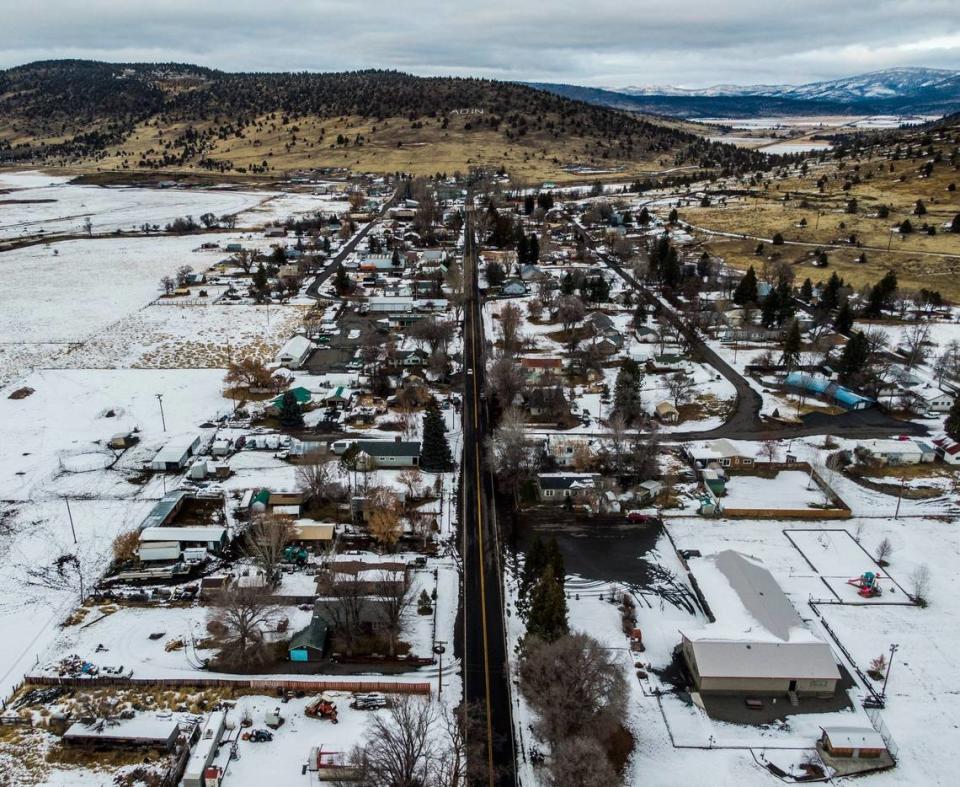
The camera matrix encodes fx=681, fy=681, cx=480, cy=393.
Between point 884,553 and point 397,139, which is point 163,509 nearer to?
point 884,553

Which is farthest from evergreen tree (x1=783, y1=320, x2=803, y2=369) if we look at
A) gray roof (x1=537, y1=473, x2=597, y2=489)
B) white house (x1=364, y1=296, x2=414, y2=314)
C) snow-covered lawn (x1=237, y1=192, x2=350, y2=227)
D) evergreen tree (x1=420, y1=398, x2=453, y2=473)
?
snow-covered lawn (x1=237, y1=192, x2=350, y2=227)

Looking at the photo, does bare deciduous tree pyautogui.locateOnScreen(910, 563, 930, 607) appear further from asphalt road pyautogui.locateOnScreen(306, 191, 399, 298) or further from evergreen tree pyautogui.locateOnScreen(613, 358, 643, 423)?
asphalt road pyautogui.locateOnScreen(306, 191, 399, 298)

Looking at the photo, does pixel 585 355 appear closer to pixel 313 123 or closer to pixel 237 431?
pixel 237 431

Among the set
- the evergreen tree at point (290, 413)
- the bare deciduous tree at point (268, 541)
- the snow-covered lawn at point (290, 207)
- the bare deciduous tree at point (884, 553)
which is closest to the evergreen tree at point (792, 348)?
the bare deciduous tree at point (884, 553)

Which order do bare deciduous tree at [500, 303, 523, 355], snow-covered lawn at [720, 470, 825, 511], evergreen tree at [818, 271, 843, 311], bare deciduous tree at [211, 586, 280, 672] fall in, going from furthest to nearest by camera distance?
evergreen tree at [818, 271, 843, 311], bare deciduous tree at [500, 303, 523, 355], snow-covered lawn at [720, 470, 825, 511], bare deciduous tree at [211, 586, 280, 672]

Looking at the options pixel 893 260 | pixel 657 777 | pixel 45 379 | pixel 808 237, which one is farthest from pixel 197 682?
pixel 808 237

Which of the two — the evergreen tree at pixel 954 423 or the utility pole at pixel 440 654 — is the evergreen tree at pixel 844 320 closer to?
the evergreen tree at pixel 954 423
